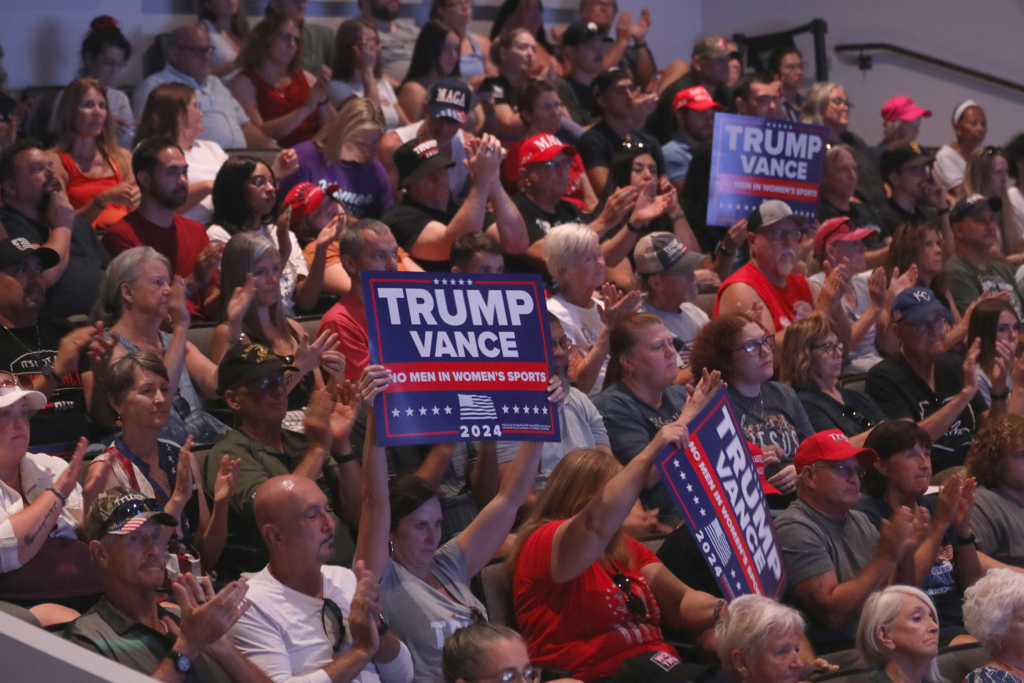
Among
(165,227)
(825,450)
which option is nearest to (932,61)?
(825,450)

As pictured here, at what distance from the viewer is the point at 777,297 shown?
5762mm

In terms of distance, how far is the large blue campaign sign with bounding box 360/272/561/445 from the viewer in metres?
3.33

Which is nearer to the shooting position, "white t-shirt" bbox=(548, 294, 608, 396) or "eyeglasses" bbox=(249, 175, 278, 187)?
"white t-shirt" bbox=(548, 294, 608, 396)

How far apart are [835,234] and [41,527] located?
13.5 ft

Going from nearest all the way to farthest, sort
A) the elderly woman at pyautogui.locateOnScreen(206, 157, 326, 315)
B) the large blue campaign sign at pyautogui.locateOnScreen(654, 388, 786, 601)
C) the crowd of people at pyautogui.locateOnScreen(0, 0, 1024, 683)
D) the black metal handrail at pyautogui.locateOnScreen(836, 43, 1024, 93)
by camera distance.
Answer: the crowd of people at pyautogui.locateOnScreen(0, 0, 1024, 683) < the large blue campaign sign at pyautogui.locateOnScreen(654, 388, 786, 601) < the elderly woman at pyautogui.locateOnScreen(206, 157, 326, 315) < the black metal handrail at pyautogui.locateOnScreen(836, 43, 1024, 93)

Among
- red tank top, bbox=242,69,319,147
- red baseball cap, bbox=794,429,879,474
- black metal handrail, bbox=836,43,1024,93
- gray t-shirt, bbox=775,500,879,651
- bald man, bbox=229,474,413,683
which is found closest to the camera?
bald man, bbox=229,474,413,683

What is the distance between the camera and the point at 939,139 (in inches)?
390

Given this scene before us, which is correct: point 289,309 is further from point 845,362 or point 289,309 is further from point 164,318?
point 845,362

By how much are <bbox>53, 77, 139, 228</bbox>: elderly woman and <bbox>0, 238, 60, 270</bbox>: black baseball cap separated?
91 centimetres

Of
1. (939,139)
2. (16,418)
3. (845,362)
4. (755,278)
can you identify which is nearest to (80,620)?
(16,418)

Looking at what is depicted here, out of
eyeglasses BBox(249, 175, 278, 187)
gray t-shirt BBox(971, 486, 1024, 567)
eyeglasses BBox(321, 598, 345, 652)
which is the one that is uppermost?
eyeglasses BBox(249, 175, 278, 187)

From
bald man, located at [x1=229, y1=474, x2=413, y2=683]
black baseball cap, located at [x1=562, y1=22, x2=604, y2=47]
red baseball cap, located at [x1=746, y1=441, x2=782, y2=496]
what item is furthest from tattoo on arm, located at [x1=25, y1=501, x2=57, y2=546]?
black baseball cap, located at [x1=562, y1=22, x2=604, y2=47]

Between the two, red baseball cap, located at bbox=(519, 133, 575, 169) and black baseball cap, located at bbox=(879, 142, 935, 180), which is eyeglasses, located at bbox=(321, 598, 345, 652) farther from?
A: black baseball cap, located at bbox=(879, 142, 935, 180)

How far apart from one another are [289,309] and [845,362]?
98.9 inches
